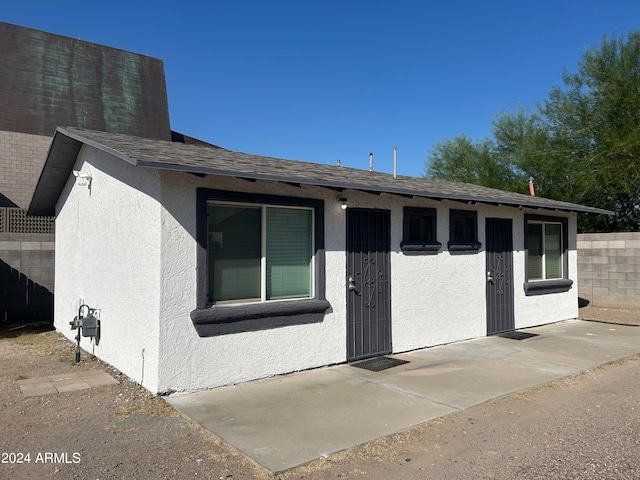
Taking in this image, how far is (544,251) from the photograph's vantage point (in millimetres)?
10961

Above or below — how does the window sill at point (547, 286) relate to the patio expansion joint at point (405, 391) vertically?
above

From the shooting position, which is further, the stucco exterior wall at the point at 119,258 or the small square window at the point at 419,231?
the small square window at the point at 419,231

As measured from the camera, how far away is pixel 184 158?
5.95 metres

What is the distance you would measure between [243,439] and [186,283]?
2054mm

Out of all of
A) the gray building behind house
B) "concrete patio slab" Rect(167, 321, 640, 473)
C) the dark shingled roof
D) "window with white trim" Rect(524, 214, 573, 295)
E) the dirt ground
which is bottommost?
the dirt ground

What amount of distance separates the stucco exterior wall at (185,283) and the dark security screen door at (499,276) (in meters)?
0.18

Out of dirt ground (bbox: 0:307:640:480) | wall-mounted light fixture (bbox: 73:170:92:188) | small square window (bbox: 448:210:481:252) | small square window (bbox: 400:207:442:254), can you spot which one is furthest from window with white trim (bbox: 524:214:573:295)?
wall-mounted light fixture (bbox: 73:170:92:188)

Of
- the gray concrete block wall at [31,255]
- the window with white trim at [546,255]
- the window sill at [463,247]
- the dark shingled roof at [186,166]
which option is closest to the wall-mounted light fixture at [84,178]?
the dark shingled roof at [186,166]

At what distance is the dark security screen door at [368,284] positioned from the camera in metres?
7.28

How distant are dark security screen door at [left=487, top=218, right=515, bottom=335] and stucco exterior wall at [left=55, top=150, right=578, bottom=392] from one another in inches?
7.2

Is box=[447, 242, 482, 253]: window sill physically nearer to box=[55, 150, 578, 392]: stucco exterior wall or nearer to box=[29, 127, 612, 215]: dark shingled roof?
box=[55, 150, 578, 392]: stucco exterior wall

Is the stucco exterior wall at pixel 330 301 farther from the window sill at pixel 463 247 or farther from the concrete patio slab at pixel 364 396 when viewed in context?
the concrete patio slab at pixel 364 396

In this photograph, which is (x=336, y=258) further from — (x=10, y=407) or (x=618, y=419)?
(x=10, y=407)

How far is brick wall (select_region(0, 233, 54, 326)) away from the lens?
1116cm
